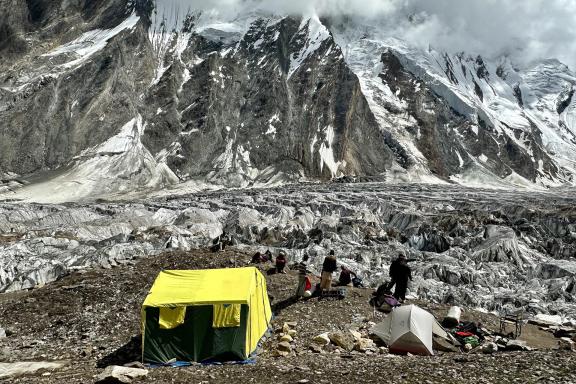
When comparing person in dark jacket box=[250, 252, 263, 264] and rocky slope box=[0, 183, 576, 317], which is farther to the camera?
rocky slope box=[0, 183, 576, 317]

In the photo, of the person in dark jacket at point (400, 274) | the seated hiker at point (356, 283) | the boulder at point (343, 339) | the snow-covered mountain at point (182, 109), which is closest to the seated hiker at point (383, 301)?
the person in dark jacket at point (400, 274)

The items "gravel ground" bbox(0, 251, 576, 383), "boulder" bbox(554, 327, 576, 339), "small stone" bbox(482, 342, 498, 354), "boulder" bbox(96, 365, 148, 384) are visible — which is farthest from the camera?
"boulder" bbox(554, 327, 576, 339)

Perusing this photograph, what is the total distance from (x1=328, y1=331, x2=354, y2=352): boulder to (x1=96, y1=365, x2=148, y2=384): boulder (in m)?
5.76

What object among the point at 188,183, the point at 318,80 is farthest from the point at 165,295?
the point at 318,80

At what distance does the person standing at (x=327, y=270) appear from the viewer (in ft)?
65.4

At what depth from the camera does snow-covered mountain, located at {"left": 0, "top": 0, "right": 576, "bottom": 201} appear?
10800 centimetres

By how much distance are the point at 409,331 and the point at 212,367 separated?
220 inches

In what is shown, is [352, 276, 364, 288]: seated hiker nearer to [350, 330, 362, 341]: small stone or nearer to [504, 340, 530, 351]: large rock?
[350, 330, 362, 341]: small stone

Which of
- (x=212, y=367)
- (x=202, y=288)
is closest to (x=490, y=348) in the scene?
(x=212, y=367)

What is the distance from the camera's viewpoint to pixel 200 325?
15039mm

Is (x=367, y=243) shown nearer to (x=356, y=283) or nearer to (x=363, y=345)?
(x=356, y=283)

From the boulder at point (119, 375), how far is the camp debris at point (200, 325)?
252 cm

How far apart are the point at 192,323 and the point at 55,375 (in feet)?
12.2

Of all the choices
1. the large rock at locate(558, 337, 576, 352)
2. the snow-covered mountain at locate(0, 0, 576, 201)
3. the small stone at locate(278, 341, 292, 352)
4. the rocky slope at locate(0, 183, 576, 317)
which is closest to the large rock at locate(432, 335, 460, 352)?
the large rock at locate(558, 337, 576, 352)
